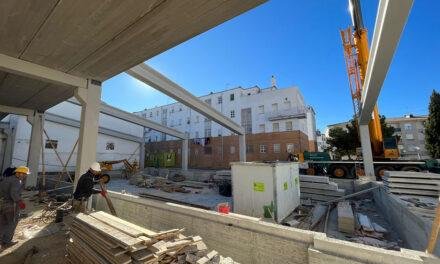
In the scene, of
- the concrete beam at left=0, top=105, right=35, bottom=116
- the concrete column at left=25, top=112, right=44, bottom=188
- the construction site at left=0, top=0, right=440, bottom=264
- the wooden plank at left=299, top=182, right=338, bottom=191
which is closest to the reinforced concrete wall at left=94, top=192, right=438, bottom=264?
the construction site at left=0, top=0, right=440, bottom=264

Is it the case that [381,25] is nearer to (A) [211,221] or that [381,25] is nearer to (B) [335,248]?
(B) [335,248]

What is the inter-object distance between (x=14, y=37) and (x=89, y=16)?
2.18 metres

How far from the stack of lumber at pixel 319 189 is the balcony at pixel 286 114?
67.6 feet

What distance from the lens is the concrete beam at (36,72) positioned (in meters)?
5.59

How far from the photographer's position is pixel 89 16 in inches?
163

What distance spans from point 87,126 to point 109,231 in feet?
13.9

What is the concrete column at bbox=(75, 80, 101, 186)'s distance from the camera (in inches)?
269

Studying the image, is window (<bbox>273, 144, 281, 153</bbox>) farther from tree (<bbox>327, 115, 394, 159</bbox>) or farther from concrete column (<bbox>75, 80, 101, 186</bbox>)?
concrete column (<bbox>75, 80, 101, 186</bbox>)

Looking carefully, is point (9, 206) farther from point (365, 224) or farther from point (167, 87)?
point (365, 224)

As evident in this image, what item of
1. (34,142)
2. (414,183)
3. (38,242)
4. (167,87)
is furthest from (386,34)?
(34,142)

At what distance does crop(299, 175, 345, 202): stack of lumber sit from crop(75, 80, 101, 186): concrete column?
10145 millimetres

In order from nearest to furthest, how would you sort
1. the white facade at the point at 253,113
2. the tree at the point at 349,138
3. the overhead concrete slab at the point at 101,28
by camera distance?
1. the overhead concrete slab at the point at 101,28
2. the tree at the point at 349,138
3. the white facade at the point at 253,113

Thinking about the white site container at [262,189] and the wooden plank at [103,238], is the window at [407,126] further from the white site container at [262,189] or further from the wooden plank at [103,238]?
the wooden plank at [103,238]

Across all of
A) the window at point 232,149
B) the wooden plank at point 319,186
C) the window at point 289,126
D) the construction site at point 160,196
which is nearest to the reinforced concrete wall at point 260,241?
the construction site at point 160,196
